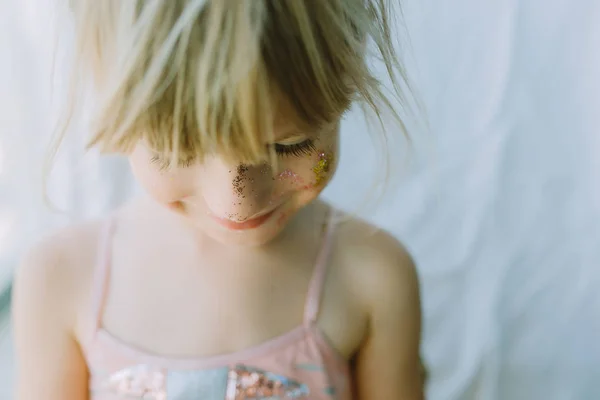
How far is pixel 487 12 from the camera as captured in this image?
2.71 feet

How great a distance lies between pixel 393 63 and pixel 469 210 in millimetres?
486

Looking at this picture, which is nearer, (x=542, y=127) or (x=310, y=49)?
(x=310, y=49)

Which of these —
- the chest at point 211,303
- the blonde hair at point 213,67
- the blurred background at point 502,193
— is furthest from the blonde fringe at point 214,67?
the blurred background at point 502,193

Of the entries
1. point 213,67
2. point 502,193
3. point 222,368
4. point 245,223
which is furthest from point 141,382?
point 502,193

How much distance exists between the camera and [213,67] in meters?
0.32

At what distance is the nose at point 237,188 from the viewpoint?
0.38m

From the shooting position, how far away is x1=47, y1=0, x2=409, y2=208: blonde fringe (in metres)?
0.32

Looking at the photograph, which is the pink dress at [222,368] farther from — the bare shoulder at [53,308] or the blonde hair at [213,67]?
the blonde hair at [213,67]

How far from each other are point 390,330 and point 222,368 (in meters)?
0.14

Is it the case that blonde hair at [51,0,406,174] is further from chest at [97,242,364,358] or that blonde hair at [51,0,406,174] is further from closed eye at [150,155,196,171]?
chest at [97,242,364,358]

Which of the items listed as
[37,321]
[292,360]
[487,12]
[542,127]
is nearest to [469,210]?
[542,127]

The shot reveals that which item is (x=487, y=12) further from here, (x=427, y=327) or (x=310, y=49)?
(x=310, y=49)

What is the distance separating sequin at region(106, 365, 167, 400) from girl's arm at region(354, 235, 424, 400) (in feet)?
0.56

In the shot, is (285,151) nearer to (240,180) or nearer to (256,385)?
(240,180)
